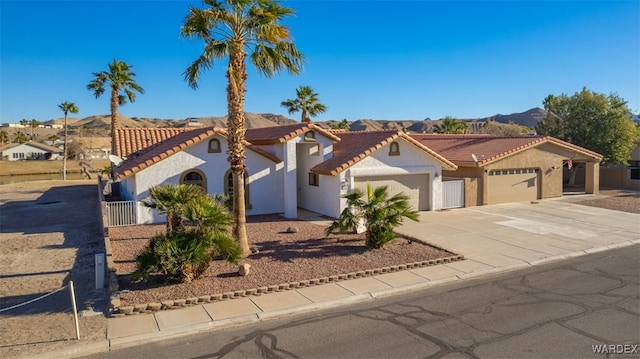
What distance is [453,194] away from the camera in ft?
83.3

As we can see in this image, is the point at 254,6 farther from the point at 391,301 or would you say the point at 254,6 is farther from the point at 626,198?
the point at 626,198

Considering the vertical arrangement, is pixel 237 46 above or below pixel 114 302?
above

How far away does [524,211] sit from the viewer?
24281 millimetres

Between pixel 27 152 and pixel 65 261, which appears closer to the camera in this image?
pixel 65 261

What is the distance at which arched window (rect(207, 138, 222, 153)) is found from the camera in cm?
2110

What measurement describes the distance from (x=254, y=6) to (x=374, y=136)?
1184 cm

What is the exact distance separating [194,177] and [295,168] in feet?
15.5

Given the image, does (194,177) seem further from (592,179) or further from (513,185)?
(592,179)

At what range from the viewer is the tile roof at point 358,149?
69.5 ft

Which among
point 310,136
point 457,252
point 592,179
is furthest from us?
point 592,179

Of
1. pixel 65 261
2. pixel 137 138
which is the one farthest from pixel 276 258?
pixel 137 138

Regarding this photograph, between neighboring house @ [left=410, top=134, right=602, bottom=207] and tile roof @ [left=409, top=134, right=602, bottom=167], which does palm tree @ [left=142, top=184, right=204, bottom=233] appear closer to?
neighboring house @ [left=410, top=134, right=602, bottom=207]

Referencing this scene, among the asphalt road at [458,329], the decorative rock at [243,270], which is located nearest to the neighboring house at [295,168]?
the decorative rock at [243,270]

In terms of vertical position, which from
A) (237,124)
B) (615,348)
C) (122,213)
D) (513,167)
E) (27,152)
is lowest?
(615,348)
